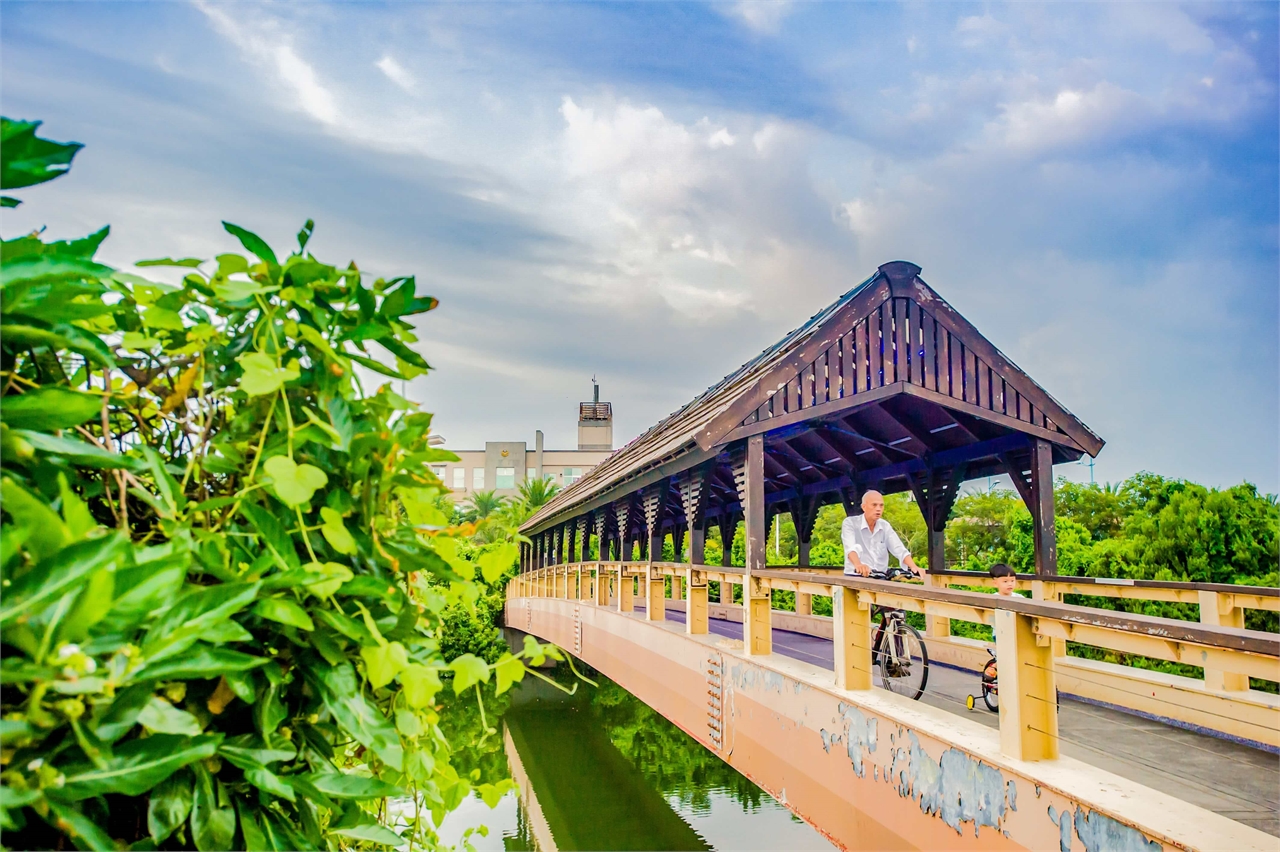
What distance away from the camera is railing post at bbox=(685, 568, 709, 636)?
8508mm

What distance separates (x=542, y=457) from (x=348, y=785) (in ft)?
187

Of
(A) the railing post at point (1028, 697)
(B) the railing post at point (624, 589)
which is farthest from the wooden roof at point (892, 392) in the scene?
(A) the railing post at point (1028, 697)

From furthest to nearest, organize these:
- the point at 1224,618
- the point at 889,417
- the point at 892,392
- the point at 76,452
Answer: the point at 889,417 → the point at 892,392 → the point at 1224,618 → the point at 76,452

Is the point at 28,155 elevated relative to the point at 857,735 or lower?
elevated

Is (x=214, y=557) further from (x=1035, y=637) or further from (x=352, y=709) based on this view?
(x=1035, y=637)

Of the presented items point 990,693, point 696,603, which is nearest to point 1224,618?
point 990,693

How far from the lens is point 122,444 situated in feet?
3.55

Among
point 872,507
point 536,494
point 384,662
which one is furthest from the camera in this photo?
point 536,494

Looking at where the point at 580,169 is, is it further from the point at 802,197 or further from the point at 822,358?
the point at 822,358

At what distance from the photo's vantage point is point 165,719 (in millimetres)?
793

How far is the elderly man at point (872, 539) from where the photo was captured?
257 inches

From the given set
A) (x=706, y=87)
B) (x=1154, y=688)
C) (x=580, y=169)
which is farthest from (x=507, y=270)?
(x=1154, y=688)

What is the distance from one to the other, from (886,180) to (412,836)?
5.90m

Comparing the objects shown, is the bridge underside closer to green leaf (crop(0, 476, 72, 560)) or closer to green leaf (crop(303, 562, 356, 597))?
green leaf (crop(303, 562, 356, 597))
